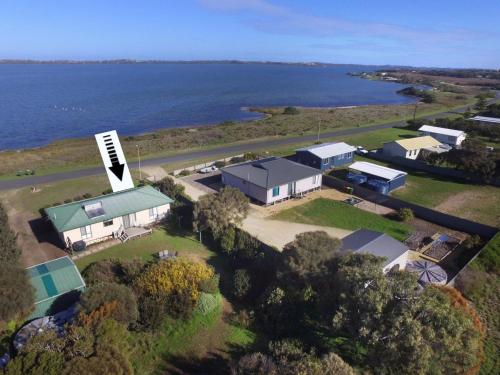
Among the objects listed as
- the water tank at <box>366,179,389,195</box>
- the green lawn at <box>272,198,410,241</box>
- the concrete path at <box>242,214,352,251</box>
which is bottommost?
the green lawn at <box>272,198,410,241</box>

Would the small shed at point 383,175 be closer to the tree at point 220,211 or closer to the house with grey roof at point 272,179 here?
the house with grey roof at point 272,179

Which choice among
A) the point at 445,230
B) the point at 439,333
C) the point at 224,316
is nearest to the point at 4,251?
the point at 224,316

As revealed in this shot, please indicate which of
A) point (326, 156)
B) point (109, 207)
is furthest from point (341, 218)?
point (109, 207)

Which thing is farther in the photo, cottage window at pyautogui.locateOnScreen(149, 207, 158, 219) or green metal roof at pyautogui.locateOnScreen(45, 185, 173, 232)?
cottage window at pyautogui.locateOnScreen(149, 207, 158, 219)

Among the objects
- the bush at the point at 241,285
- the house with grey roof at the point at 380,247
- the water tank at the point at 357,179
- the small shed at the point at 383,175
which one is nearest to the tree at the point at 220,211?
the bush at the point at 241,285

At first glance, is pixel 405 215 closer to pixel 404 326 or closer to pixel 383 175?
pixel 383 175

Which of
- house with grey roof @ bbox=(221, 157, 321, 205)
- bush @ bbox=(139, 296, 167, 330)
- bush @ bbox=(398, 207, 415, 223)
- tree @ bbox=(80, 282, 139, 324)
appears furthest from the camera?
house with grey roof @ bbox=(221, 157, 321, 205)

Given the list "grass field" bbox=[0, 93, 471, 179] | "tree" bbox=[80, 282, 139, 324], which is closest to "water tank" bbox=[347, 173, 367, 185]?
"grass field" bbox=[0, 93, 471, 179]

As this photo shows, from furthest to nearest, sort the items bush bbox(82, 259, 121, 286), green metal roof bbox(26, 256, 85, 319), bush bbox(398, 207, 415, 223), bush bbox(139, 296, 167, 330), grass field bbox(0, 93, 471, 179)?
grass field bbox(0, 93, 471, 179) < bush bbox(398, 207, 415, 223) < bush bbox(82, 259, 121, 286) < green metal roof bbox(26, 256, 85, 319) < bush bbox(139, 296, 167, 330)

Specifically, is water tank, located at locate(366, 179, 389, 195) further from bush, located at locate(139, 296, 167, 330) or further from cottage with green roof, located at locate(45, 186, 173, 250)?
bush, located at locate(139, 296, 167, 330)
